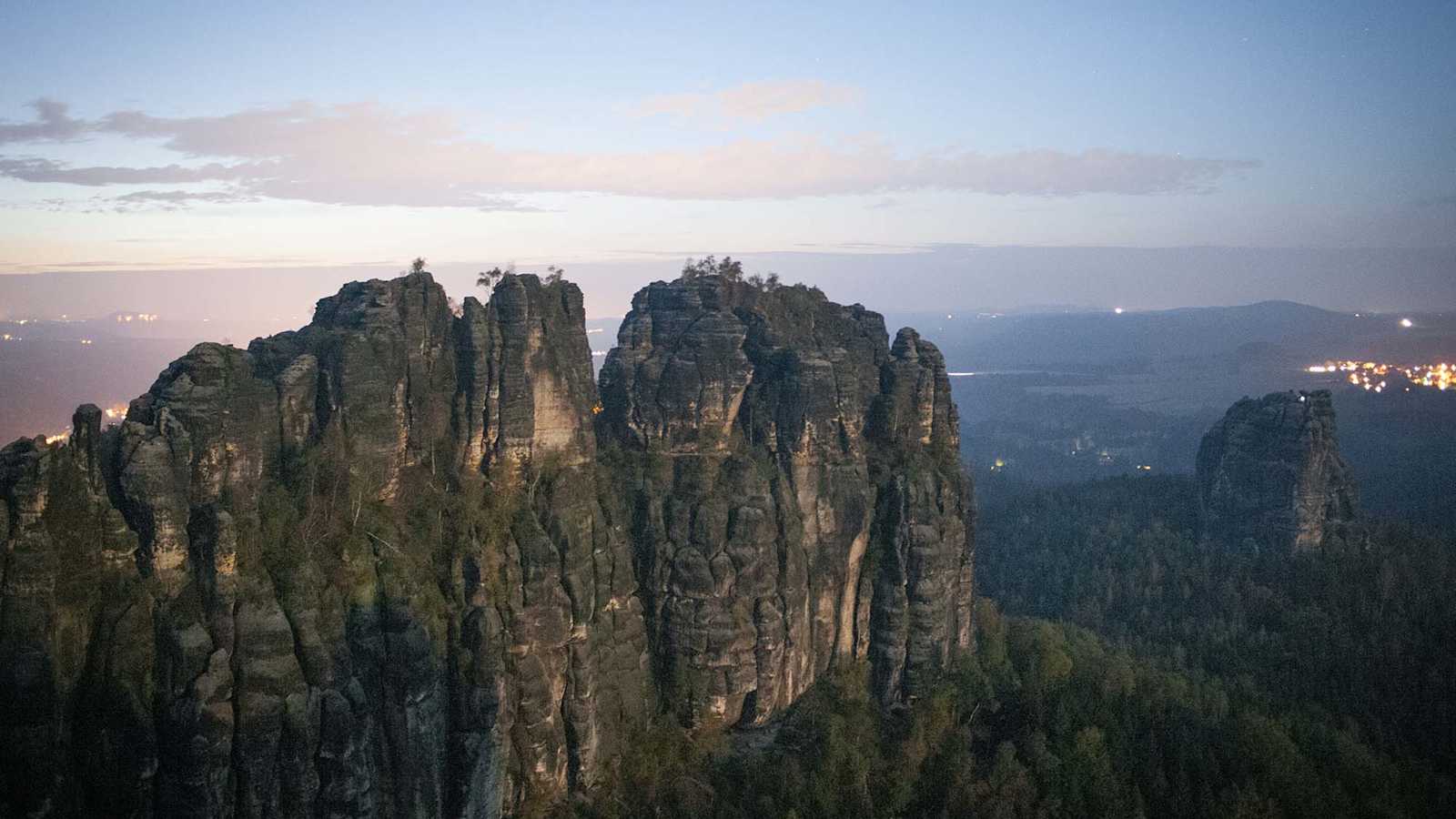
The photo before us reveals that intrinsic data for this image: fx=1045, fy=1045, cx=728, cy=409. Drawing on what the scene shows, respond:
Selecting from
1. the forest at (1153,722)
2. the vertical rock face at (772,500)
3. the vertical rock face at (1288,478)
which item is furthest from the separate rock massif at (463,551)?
the vertical rock face at (1288,478)

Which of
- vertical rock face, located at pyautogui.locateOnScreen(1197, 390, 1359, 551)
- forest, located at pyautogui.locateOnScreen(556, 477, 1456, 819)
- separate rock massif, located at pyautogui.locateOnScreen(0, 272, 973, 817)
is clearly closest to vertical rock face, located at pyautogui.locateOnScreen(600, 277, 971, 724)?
separate rock massif, located at pyautogui.locateOnScreen(0, 272, 973, 817)

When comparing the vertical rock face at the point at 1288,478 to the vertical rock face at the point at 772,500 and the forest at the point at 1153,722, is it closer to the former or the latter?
the forest at the point at 1153,722

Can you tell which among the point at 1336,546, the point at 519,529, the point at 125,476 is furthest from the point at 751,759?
the point at 1336,546

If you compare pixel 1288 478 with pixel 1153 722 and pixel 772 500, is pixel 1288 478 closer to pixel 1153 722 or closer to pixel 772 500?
pixel 1153 722

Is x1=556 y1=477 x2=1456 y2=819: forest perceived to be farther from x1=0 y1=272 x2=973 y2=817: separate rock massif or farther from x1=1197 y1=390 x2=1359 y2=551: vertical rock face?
x1=1197 y1=390 x2=1359 y2=551: vertical rock face

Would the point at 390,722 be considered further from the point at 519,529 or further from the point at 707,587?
the point at 707,587

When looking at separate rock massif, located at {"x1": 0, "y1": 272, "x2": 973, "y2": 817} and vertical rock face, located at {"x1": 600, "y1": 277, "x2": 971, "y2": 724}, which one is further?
vertical rock face, located at {"x1": 600, "y1": 277, "x2": 971, "y2": 724}
